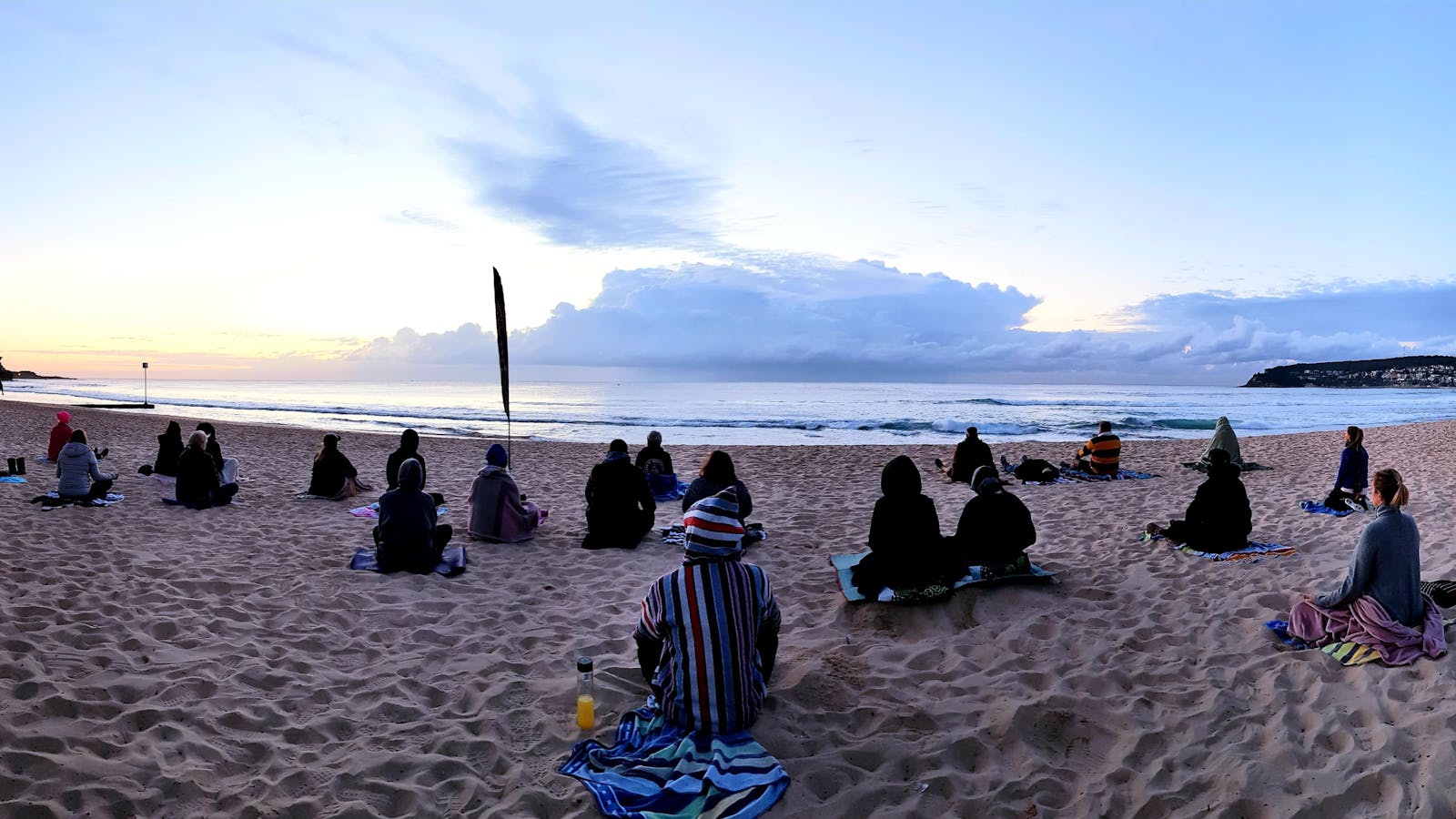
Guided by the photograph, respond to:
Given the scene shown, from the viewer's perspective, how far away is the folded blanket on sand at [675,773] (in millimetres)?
3420

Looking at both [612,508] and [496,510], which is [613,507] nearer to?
[612,508]

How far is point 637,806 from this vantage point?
135 inches

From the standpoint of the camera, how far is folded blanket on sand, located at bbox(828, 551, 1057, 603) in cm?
589

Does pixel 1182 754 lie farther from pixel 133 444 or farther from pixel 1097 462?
pixel 133 444

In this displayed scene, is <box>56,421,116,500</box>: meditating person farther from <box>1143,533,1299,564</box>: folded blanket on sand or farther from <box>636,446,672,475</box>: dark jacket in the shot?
<box>1143,533,1299,564</box>: folded blanket on sand

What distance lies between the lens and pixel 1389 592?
4785 mm

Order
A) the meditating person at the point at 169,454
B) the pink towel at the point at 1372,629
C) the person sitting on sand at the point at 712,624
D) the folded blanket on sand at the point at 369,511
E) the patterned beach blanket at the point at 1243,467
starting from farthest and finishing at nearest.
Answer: the patterned beach blanket at the point at 1243,467 → the meditating person at the point at 169,454 → the folded blanket on sand at the point at 369,511 → the pink towel at the point at 1372,629 → the person sitting on sand at the point at 712,624

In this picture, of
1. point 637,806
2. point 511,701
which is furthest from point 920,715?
point 511,701

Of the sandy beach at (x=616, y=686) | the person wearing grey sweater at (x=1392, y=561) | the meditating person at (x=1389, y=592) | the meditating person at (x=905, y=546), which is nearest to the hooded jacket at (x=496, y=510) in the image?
the sandy beach at (x=616, y=686)

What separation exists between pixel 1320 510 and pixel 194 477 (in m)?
14.1

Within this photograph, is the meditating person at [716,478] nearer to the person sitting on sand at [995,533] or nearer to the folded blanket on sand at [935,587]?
the folded blanket on sand at [935,587]

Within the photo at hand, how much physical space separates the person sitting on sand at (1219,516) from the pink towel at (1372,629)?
2146mm

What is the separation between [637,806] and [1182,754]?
2692mm

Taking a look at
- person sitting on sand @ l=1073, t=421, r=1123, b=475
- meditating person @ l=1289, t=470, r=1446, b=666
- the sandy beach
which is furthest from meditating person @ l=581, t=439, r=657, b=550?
person sitting on sand @ l=1073, t=421, r=1123, b=475
